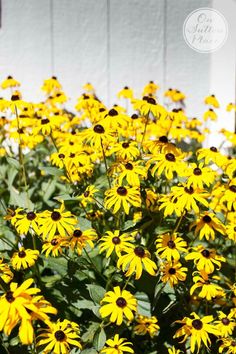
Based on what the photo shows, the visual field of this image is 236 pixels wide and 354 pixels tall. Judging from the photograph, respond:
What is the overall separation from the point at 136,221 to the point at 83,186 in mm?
330

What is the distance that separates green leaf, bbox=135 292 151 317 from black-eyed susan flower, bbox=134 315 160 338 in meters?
0.02

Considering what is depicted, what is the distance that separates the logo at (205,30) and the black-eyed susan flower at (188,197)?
181 centimetres

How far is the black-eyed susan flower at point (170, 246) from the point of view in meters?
1.83

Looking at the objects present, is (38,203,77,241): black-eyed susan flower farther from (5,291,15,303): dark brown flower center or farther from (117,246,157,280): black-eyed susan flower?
(5,291,15,303): dark brown flower center

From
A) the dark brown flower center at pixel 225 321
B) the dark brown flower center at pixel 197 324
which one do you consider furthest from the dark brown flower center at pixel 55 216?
the dark brown flower center at pixel 225 321

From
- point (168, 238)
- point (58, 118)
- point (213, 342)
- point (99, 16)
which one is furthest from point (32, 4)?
point (213, 342)

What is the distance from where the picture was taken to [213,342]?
224 cm

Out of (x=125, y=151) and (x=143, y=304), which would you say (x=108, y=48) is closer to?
(x=125, y=151)

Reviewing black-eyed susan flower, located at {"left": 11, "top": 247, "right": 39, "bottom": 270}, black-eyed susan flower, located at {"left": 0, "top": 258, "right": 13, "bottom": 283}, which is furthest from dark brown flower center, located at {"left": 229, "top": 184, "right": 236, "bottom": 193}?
black-eyed susan flower, located at {"left": 0, "top": 258, "right": 13, "bottom": 283}

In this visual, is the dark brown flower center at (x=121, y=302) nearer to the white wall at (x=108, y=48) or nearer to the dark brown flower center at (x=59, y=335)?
the dark brown flower center at (x=59, y=335)

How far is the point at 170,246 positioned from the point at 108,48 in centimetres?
201

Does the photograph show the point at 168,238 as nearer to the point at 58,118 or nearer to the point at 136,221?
the point at 136,221

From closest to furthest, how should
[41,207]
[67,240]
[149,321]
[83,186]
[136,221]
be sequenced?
[67,240] < [149,321] < [136,221] < [83,186] < [41,207]

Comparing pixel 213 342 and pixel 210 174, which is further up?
pixel 210 174
